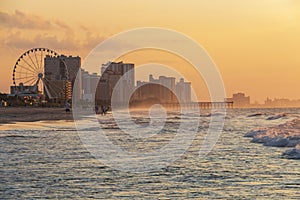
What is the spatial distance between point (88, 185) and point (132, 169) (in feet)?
15.4

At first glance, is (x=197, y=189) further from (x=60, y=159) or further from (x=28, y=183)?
(x=60, y=159)

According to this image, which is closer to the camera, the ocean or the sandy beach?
the ocean

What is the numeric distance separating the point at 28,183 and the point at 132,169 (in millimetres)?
5581

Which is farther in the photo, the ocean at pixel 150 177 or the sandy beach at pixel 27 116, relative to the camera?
the sandy beach at pixel 27 116

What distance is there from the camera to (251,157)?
29.2 metres

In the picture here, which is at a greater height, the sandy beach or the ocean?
the sandy beach

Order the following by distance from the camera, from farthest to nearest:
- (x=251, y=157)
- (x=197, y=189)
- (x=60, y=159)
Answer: (x=251, y=157), (x=60, y=159), (x=197, y=189)

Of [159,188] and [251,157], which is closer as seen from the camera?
[159,188]

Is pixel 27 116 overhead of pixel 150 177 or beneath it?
overhead

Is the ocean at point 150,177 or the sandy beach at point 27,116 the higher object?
the sandy beach at point 27,116

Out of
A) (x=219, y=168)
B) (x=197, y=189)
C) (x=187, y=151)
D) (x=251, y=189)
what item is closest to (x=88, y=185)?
(x=197, y=189)

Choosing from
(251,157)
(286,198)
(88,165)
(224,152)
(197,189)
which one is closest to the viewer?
(286,198)

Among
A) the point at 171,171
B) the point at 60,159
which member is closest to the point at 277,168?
the point at 171,171

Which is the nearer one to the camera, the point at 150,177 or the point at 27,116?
the point at 150,177
